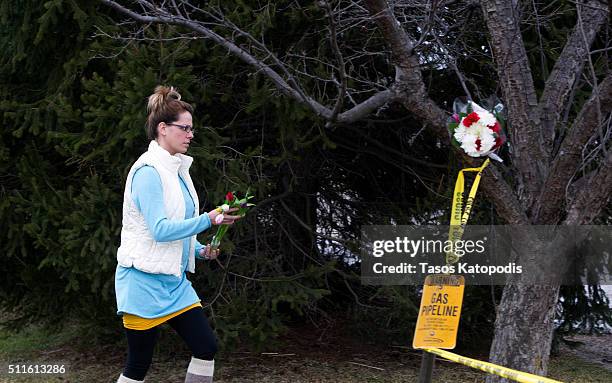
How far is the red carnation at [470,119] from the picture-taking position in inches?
185

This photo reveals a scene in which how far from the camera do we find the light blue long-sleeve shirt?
3598mm

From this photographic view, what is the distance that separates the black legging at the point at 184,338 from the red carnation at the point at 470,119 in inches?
75.1

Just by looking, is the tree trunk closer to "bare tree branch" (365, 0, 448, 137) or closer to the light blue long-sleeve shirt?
"bare tree branch" (365, 0, 448, 137)

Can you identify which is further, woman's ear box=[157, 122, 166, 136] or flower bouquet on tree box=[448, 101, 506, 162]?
flower bouquet on tree box=[448, 101, 506, 162]

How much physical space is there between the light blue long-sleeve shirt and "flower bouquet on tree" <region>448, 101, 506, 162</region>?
5.68 ft

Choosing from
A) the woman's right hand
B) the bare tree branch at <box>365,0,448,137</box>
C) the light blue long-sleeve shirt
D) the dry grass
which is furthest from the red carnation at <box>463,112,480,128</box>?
the dry grass

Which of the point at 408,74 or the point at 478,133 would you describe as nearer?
the point at 478,133

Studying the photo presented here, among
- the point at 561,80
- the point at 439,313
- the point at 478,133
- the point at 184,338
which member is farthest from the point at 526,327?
the point at 184,338

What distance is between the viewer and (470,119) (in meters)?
4.70

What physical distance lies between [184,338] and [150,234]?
526mm

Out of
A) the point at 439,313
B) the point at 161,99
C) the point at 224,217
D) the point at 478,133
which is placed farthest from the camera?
the point at 478,133

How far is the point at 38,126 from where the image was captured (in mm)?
6184

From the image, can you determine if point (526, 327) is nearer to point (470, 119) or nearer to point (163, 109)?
point (470, 119)

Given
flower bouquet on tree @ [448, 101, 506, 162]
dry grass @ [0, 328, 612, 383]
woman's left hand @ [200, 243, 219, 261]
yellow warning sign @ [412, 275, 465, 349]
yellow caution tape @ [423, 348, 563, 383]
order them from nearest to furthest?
1. yellow caution tape @ [423, 348, 563, 383]
2. woman's left hand @ [200, 243, 219, 261]
3. yellow warning sign @ [412, 275, 465, 349]
4. flower bouquet on tree @ [448, 101, 506, 162]
5. dry grass @ [0, 328, 612, 383]
